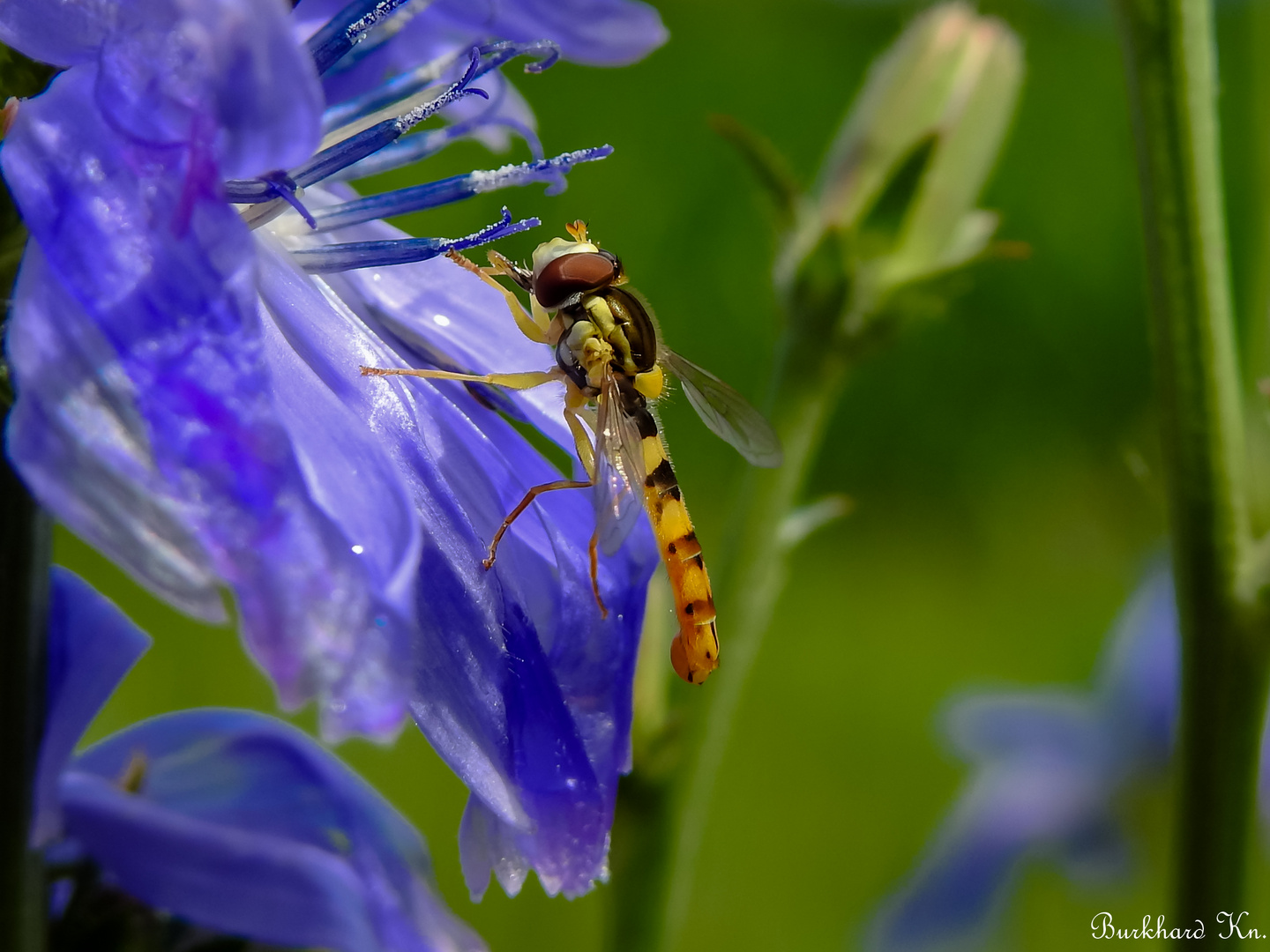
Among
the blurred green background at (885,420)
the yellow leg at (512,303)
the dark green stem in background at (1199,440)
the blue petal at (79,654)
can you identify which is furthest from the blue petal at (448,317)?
the blurred green background at (885,420)

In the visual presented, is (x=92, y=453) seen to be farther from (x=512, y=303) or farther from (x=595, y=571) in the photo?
(x=512, y=303)

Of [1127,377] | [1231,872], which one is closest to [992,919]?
[1231,872]

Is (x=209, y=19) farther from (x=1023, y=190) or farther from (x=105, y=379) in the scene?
(x=1023, y=190)

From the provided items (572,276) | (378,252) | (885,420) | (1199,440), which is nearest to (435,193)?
(378,252)

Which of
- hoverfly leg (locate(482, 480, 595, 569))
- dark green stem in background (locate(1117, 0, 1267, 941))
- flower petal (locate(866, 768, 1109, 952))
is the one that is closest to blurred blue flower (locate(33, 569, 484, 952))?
hoverfly leg (locate(482, 480, 595, 569))

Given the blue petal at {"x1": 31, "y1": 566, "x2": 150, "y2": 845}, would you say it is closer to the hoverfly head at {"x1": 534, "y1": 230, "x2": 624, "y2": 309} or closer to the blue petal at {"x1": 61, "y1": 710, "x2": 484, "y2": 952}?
the blue petal at {"x1": 61, "y1": 710, "x2": 484, "y2": 952}

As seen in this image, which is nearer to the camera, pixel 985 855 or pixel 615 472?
pixel 615 472
